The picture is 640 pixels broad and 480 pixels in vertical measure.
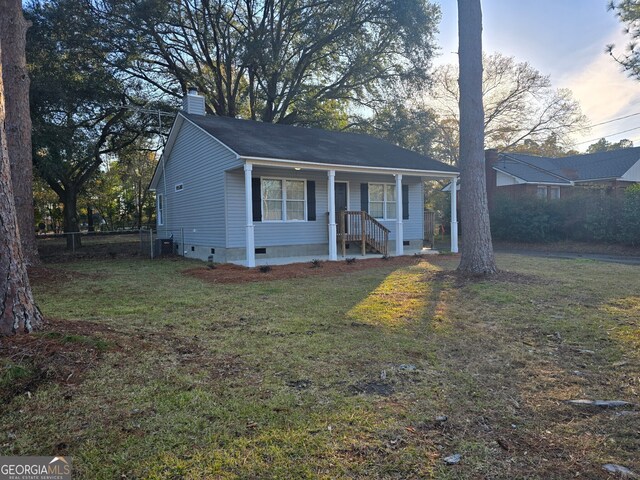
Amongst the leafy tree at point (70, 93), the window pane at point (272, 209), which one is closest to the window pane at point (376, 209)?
the window pane at point (272, 209)

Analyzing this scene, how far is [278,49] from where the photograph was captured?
66.4 feet

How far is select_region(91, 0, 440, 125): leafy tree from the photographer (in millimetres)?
19062

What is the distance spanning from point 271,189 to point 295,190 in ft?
3.06

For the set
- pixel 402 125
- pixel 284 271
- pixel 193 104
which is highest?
pixel 402 125

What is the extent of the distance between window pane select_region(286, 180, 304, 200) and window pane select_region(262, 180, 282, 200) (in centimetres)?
34

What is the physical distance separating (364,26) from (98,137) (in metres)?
15.1

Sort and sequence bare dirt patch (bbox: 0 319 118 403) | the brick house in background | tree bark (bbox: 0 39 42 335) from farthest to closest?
the brick house in background → tree bark (bbox: 0 39 42 335) → bare dirt patch (bbox: 0 319 118 403)

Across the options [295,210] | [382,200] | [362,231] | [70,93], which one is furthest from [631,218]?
[70,93]

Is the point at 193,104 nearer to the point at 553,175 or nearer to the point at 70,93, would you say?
the point at 70,93

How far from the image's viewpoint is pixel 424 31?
2012 cm

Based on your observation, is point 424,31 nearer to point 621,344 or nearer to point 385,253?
point 385,253

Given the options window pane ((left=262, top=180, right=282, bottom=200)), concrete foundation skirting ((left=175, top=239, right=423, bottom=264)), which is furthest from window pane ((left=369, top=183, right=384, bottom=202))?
window pane ((left=262, top=180, right=282, bottom=200))

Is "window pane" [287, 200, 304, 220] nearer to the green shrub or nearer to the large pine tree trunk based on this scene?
the large pine tree trunk

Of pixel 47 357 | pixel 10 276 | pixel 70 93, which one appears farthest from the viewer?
pixel 70 93
